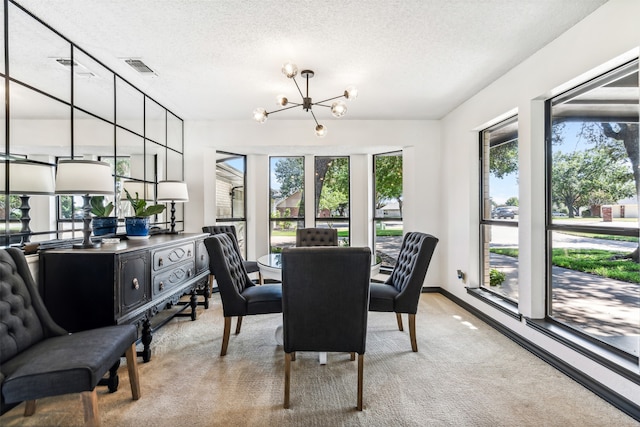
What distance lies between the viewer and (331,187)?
564 centimetres

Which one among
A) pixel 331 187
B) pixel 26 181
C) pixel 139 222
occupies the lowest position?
pixel 139 222

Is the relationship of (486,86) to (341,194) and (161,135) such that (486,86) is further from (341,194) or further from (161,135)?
(161,135)

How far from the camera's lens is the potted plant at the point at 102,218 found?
2.76 meters

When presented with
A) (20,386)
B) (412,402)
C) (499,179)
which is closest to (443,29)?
(499,179)

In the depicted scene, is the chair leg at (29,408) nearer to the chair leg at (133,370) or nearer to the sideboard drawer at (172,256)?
the chair leg at (133,370)

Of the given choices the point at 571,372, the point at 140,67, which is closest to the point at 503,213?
the point at 571,372

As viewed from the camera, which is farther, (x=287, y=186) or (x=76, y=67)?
(x=287, y=186)

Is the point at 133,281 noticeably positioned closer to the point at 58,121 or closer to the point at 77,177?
the point at 77,177

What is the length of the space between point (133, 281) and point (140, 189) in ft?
5.76

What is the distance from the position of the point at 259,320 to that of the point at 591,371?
2.84 m

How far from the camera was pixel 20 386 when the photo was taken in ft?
4.78

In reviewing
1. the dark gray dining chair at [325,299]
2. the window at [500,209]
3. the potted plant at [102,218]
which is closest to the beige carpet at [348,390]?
the dark gray dining chair at [325,299]

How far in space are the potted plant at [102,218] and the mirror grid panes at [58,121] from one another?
0.13 m

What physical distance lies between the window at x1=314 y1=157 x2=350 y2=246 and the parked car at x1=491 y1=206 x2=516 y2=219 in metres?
2.40
